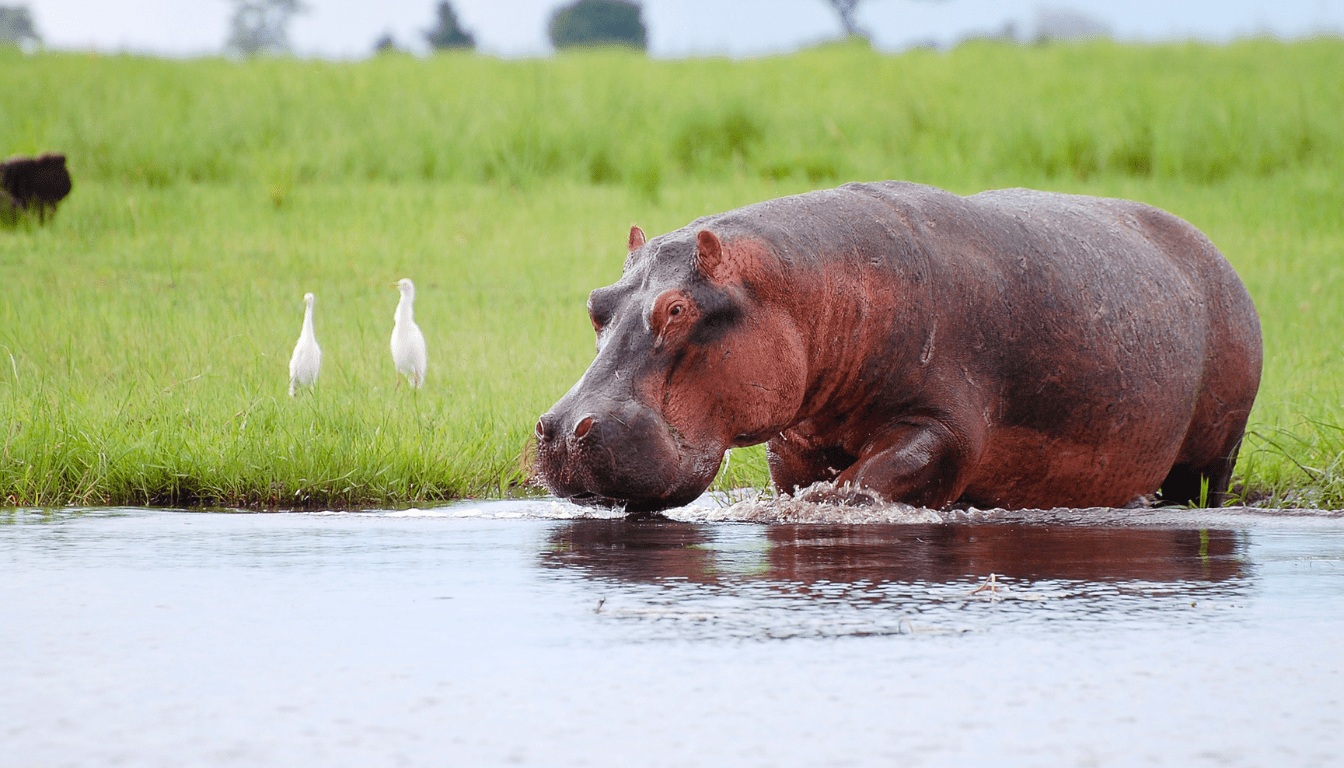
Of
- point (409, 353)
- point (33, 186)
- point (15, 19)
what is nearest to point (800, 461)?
point (409, 353)

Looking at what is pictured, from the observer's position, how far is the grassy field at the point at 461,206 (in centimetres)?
612

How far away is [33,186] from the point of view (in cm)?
1284

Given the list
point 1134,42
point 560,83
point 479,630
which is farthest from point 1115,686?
point 1134,42

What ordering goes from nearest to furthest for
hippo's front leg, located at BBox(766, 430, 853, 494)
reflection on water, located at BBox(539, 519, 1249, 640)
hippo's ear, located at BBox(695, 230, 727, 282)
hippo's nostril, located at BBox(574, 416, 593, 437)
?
reflection on water, located at BBox(539, 519, 1249, 640) < hippo's nostril, located at BBox(574, 416, 593, 437) < hippo's ear, located at BBox(695, 230, 727, 282) < hippo's front leg, located at BBox(766, 430, 853, 494)

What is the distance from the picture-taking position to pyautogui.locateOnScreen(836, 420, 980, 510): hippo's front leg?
466cm

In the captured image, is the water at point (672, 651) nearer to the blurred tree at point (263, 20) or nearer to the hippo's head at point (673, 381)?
the hippo's head at point (673, 381)

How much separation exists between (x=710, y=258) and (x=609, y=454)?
678mm

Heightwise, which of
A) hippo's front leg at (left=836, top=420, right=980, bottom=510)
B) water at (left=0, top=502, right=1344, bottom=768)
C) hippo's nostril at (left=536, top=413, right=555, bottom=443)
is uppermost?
hippo's nostril at (left=536, top=413, right=555, bottom=443)

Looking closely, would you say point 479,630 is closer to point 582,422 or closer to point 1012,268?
point 582,422

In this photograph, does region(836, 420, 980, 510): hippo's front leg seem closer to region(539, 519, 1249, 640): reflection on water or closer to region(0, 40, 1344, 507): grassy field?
region(539, 519, 1249, 640): reflection on water

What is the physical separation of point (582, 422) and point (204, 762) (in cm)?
220

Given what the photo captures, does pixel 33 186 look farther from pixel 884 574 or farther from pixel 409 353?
pixel 884 574

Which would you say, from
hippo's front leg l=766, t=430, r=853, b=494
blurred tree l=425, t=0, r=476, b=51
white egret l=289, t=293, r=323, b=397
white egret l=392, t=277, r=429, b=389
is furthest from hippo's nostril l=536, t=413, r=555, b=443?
blurred tree l=425, t=0, r=476, b=51

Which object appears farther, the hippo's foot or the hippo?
the hippo's foot
